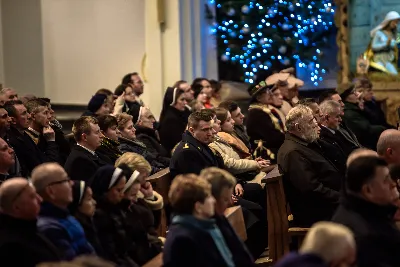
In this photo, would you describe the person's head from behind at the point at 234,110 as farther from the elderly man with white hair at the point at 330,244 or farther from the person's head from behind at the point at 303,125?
the elderly man with white hair at the point at 330,244

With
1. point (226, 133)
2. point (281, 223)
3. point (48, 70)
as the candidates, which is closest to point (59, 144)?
point (226, 133)

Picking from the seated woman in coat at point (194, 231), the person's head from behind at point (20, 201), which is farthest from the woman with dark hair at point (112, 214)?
the person's head from behind at point (20, 201)

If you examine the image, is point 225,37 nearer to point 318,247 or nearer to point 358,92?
point 358,92

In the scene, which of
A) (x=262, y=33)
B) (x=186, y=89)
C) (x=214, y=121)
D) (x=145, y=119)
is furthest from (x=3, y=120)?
(x=262, y=33)

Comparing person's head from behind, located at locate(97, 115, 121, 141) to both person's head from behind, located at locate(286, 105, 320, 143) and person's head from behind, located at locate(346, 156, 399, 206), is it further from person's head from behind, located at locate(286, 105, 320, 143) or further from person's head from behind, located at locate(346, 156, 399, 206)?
person's head from behind, located at locate(346, 156, 399, 206)

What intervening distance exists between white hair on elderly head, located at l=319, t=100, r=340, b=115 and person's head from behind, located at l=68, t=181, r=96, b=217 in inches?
150

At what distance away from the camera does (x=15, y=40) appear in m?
13.6

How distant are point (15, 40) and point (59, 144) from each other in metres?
4.92

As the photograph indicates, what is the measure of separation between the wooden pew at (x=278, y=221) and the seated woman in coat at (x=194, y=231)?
8.18 ft

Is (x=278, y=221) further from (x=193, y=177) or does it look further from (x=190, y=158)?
(x=193, y=177)

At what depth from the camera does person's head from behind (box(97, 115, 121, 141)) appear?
849cm

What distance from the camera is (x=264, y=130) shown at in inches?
419

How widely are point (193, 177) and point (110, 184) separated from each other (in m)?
0.74

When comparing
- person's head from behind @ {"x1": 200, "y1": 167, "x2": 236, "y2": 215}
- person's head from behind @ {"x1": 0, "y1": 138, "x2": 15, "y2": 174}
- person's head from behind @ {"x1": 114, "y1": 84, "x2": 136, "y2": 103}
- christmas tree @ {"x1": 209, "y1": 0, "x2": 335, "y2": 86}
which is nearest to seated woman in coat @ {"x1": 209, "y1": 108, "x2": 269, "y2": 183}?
person's head from behind @ {"x1": 114, "y1": 84, "x2": 136, "y2": 103}
